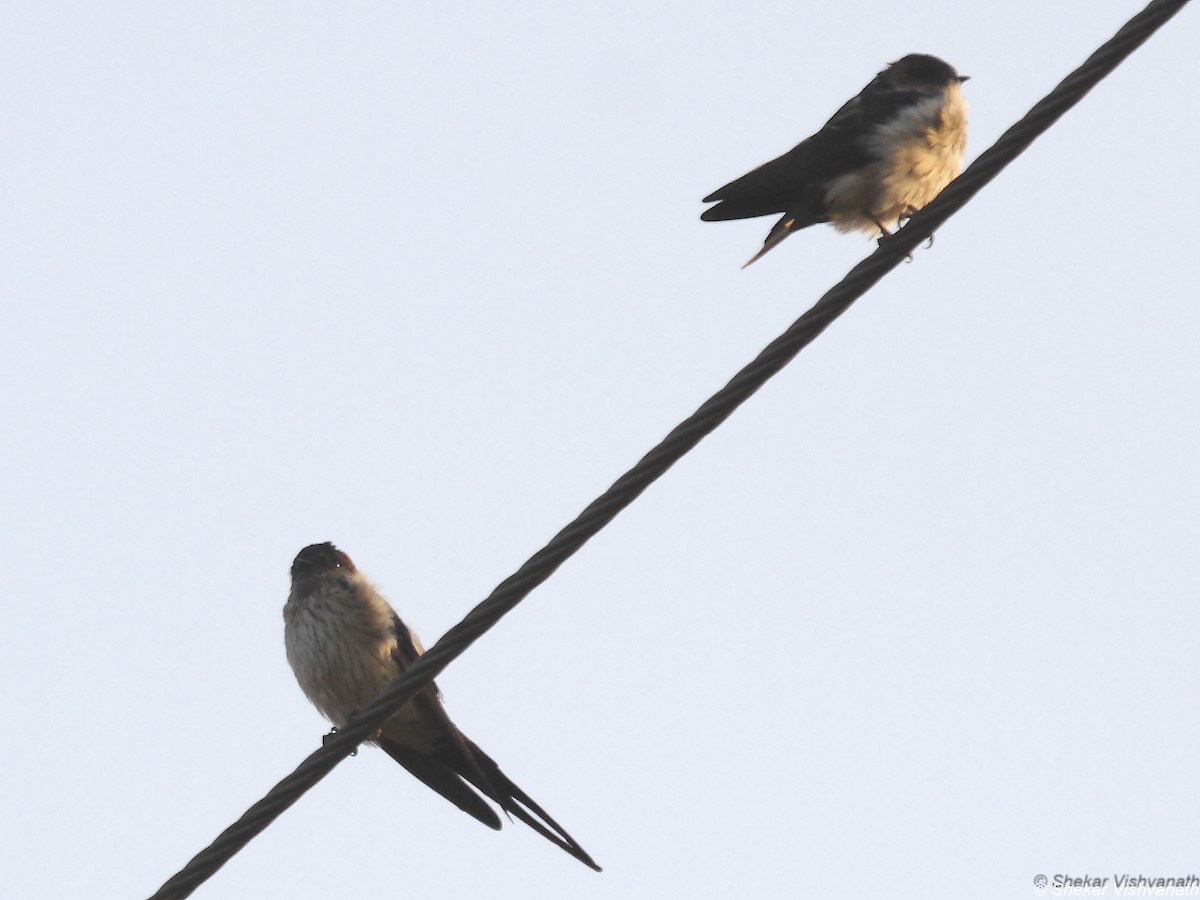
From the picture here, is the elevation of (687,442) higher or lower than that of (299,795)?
higher

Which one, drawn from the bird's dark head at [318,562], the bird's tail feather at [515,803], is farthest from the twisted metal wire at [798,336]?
the bird's dark head at [318,562]

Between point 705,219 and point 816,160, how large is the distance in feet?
1.67

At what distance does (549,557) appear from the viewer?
4.09m

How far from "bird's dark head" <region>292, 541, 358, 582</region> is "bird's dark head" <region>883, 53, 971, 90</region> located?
345 cm

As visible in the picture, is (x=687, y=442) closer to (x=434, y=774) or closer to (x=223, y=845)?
(x=223, y=845)

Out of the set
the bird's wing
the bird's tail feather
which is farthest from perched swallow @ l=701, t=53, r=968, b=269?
the bird's tail feather

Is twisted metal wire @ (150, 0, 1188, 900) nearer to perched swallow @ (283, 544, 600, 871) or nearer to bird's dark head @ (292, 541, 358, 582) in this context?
perched swallow @ (283, 544, 600, 871)

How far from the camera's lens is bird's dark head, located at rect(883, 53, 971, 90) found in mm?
7219

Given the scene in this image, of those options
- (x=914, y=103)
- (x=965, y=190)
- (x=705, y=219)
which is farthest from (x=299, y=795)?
(x=914, y=103)

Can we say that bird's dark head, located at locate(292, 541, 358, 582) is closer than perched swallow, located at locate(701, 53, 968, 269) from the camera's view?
No

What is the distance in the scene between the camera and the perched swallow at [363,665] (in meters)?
7.11

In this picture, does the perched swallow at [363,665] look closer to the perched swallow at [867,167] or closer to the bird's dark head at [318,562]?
the bird's dark head at [318,562]

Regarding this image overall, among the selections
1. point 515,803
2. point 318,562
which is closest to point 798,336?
point 515,803

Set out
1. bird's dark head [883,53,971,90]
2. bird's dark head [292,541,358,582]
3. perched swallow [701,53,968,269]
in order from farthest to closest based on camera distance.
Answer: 1. bird's dark head [292,541,358,582]
2. bird's dark head [883,53,971,90]
3. perched swallow [701,53,968,269]
